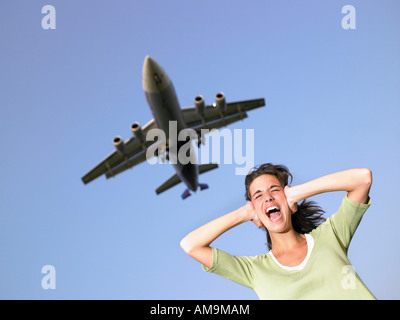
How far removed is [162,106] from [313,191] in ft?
59.9

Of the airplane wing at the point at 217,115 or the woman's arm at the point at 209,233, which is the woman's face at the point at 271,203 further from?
the airplane wing at the point at 217,115

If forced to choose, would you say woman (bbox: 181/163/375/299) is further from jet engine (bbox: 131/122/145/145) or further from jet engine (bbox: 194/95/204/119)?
jet engine (bbox: 131/122/145/145)

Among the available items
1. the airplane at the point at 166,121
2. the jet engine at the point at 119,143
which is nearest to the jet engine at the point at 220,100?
the airplane at the point at 166,121

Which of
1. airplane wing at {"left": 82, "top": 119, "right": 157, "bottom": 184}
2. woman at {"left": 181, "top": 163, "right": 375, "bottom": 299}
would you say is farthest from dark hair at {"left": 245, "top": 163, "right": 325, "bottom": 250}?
airplane wing at {"left": 82, "top": 119, "right": 157, "bottom": 184}

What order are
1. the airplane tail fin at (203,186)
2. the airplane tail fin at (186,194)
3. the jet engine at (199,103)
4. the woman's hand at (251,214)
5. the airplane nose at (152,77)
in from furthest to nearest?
1. the airplane tail fin at (186,194)
2. the airplane tail fin at (203,186)
3. the jet engine at (199,103)
4. the airplane nose at (152,77)
5. the woman's hand at (251,214)

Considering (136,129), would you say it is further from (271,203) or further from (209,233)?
(271,203)

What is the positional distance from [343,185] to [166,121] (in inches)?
735

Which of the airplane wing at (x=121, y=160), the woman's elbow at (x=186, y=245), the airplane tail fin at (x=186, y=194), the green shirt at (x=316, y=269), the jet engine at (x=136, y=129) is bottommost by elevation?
the green shirt at (x=316, y=269)

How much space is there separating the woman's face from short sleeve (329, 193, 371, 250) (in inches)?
18.4

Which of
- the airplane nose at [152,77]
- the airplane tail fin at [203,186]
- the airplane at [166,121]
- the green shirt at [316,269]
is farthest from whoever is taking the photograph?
the airplane tail fin at [203,186]

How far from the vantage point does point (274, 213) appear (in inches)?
144

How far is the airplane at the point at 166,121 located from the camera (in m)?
20.9

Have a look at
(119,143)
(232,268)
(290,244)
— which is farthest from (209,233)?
(119,143)
